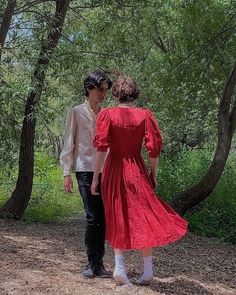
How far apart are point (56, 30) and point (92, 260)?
14.0 ft

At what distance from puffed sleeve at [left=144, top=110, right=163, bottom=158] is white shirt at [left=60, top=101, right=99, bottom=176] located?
0.47 m

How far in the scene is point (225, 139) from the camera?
9.10 metres

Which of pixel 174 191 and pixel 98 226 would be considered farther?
pixel 174 191

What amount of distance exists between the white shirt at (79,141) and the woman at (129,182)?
0.18m

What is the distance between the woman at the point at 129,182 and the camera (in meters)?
4.03

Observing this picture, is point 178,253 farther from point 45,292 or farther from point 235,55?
point 235,55

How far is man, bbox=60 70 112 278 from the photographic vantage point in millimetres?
4203

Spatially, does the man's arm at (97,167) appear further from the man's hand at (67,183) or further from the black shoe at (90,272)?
the black shoe at (90,272)

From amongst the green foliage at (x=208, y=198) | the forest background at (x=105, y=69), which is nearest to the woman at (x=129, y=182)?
the forest background at (x=105, y=69)

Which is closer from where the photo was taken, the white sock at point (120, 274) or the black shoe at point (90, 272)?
the white sock at point (120, 274)

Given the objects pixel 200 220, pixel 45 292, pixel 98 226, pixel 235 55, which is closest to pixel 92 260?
pixel 98 226

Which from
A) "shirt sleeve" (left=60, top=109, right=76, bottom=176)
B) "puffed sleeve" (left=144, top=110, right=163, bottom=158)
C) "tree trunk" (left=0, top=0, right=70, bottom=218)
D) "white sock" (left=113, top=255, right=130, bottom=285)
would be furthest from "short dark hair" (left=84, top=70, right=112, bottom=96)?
"tree trunk" (left=0, top=0, right=70, bottom=218)

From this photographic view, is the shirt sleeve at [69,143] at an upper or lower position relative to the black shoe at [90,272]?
upper

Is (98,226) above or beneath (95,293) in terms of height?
above
